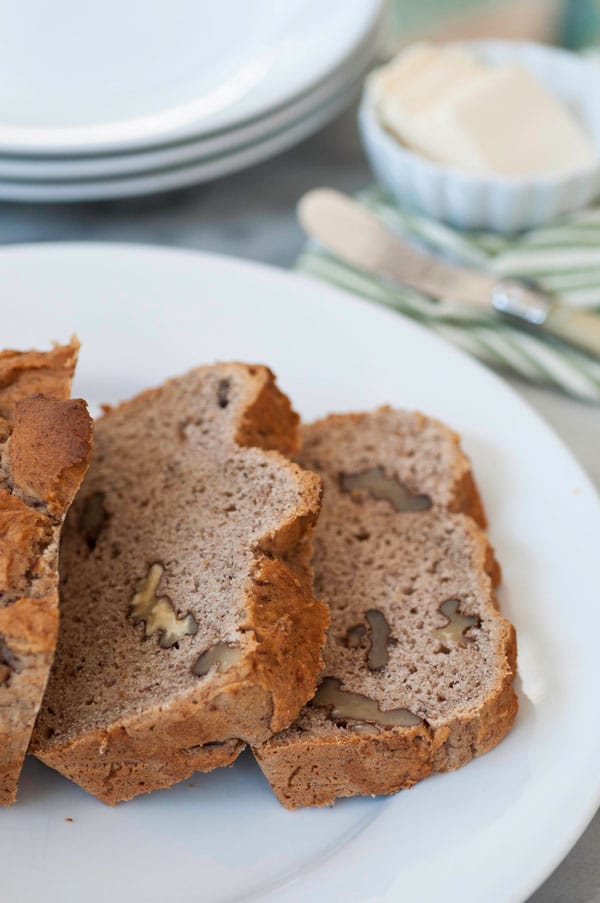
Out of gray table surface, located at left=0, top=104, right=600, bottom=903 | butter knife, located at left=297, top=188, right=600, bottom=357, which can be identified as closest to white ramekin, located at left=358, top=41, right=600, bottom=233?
butter knife, located at left=297, top=188, right=600, bottom=357

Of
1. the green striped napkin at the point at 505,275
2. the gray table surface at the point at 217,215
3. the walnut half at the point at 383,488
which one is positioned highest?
the green striped napkin at the point at 505,275

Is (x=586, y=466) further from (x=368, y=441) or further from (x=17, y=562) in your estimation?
(x=17, y=562)

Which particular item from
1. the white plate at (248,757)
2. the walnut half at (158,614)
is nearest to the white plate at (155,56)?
the white plate at (248,757)

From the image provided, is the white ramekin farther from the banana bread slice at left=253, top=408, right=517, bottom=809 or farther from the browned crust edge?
the browned crust edge

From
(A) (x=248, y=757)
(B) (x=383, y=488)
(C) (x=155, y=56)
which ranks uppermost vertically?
(C) (x=155, y=56)

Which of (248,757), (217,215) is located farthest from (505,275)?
(248,757)

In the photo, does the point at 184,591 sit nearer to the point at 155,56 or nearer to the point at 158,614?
the point at 158,614

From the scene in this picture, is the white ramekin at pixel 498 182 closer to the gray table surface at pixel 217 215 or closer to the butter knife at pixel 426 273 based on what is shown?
the butter knife at pixel 426 273
